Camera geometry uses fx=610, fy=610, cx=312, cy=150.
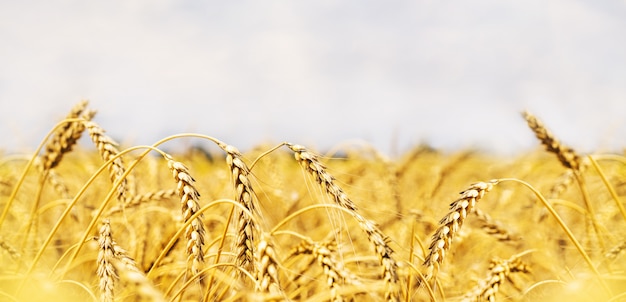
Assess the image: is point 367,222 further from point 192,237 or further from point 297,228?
point 297,228

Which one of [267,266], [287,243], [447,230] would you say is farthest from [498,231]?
[267,266]

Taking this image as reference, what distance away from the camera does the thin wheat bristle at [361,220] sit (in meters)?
1.32

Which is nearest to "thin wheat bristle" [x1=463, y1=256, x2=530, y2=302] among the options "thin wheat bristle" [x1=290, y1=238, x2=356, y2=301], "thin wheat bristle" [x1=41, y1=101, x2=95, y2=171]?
"thin wheat bristle" [x1=290, y1=238, x2=356, y2=301]

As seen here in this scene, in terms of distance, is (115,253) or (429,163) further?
(429,163)

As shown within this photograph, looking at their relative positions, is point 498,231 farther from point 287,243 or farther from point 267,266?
point 267,266

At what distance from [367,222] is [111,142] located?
2.82 ft

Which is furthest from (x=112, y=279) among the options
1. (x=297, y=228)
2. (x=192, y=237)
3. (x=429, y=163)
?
(x=429, y=163)

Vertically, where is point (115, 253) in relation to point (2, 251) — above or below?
above

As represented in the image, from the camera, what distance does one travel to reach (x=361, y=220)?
140 cm

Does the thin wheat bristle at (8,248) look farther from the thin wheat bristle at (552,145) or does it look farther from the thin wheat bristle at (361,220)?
the thin wheat bristle at (552,145)

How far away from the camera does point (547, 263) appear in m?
2.83

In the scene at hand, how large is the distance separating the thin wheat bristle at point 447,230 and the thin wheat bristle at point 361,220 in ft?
0.35

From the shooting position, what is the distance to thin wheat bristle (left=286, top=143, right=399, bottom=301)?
4.34 ft

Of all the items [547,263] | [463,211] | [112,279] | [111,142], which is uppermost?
[547,263]
